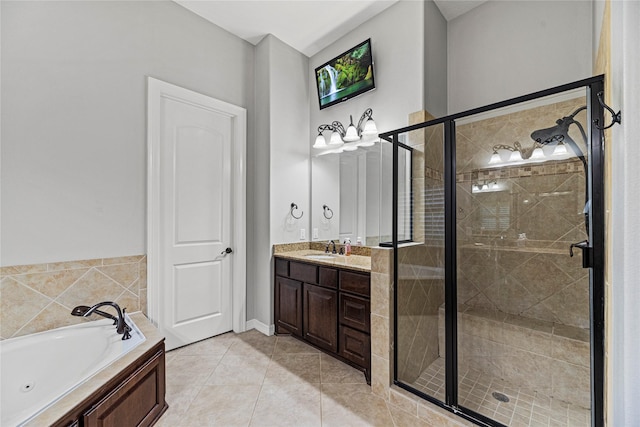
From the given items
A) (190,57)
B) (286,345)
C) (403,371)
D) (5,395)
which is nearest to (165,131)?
(190,57)

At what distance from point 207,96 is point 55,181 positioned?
1471 mm

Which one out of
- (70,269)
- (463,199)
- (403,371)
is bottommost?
(403,371)

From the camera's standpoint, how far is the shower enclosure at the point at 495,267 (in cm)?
169

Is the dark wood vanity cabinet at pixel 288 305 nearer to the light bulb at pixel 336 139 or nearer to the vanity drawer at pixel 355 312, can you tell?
the vanity drawer at pixel 355 312

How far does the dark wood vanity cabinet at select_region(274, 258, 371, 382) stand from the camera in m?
2.21

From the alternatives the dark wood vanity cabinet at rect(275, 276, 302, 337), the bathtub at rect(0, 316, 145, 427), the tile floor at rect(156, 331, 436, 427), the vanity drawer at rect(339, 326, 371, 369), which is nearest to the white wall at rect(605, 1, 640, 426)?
the tile floor at rect(156, 331, 436, 427)

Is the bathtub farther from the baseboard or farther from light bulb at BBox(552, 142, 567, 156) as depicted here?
light bulb at BBox(552, 142, 567, 156)

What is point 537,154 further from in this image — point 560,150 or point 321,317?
point 321,317

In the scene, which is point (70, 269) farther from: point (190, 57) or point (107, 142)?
point (190, 57)

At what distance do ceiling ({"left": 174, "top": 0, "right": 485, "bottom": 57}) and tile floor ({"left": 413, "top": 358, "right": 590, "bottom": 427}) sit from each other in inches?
120

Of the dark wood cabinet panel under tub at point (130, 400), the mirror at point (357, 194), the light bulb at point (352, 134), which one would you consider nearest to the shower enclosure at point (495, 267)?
the mirror at point (357, 194)

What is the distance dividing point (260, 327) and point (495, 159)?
107 inches

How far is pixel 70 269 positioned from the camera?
2064mm

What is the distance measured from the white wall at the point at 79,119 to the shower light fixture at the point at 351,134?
4.74 feet
